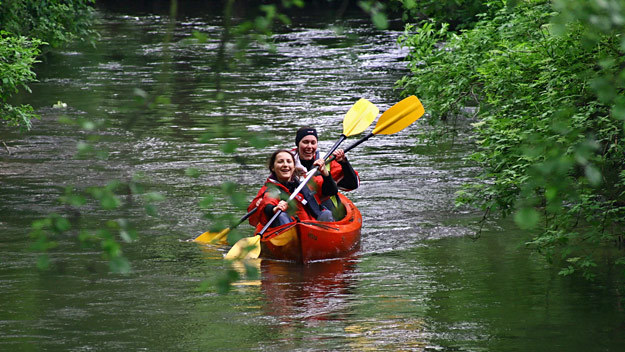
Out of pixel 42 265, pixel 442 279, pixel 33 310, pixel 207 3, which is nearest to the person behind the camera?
pixel 42 265

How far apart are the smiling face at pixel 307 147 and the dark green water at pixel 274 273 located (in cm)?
99

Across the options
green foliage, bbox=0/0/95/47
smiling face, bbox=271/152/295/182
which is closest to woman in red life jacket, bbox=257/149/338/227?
smiling face, bbox=271/152/295/182

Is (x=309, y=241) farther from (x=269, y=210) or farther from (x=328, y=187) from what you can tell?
(x=328, y=187)

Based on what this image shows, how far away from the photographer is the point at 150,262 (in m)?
8.10

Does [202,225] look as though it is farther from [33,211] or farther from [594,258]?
[594,258]

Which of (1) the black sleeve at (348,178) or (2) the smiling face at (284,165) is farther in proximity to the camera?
(1) the black sleeve at (348,178)

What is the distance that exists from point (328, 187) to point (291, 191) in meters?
0.43

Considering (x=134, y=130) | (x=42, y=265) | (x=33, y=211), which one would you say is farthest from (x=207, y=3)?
(x=42, y=265)

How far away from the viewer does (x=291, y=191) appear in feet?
26.6

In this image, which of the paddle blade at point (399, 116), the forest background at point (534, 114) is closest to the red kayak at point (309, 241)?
the forest background at point (534, 114)

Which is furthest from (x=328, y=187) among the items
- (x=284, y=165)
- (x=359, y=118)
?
(x=359, y=118)

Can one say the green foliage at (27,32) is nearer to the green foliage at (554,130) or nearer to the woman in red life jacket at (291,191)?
the woman in red life jacket at (291,191)

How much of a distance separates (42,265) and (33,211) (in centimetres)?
707

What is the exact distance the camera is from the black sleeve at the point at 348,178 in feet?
27.8
